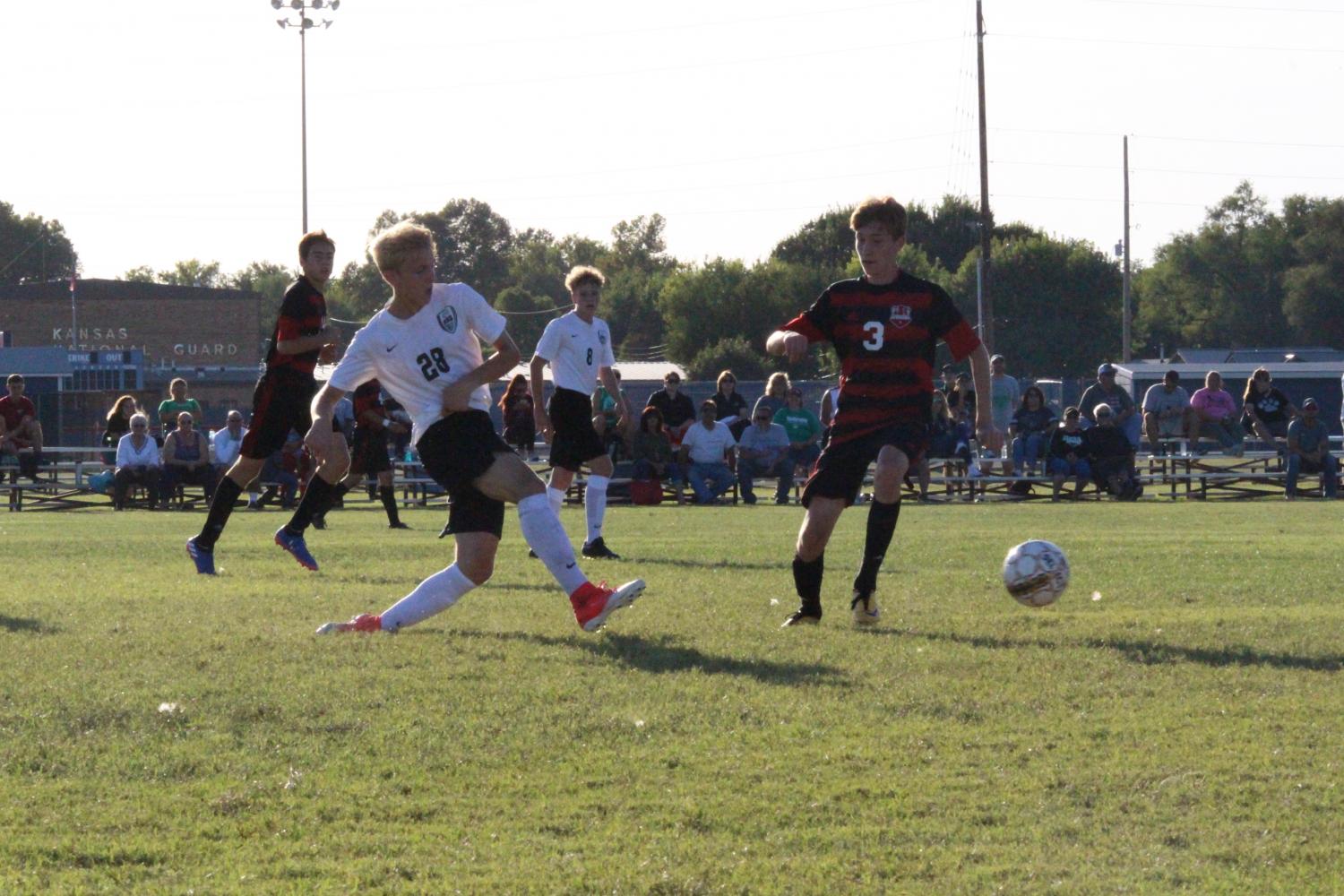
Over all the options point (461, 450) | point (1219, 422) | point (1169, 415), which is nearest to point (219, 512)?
point (461, 450)

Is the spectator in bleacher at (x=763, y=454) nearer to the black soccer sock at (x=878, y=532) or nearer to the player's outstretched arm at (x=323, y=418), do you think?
the black soccer sock at (x=878, y=532)

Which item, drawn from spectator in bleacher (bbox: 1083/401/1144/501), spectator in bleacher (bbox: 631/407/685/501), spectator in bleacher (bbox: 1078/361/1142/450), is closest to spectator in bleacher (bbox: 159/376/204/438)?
spectator in bleacher (bbox: 631/407/685/501)

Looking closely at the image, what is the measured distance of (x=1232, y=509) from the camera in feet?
63.9

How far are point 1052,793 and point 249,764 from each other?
6.57 ft

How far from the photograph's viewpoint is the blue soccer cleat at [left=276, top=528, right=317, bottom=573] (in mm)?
10430

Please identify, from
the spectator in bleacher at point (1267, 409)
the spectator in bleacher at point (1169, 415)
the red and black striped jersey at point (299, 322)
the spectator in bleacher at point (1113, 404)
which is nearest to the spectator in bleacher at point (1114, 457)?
the spectator in bleacher at point (1113, 404)

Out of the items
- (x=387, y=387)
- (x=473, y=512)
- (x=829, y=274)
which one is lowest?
(x=473, y=512)

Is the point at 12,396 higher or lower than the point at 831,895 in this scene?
higher

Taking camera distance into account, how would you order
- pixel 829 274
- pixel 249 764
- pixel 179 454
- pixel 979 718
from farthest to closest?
pixel 829 274, pixel 179 454, pixel 979 718, pixel 249 764

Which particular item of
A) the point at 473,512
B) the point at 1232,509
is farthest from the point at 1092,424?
the point at 473,512

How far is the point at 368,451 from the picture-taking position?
17484 millimetres

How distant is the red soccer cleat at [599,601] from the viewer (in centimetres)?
663

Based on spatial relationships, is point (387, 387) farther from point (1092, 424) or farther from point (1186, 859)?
point (1092, 424)

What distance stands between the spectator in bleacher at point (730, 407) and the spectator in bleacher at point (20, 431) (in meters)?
9.45
